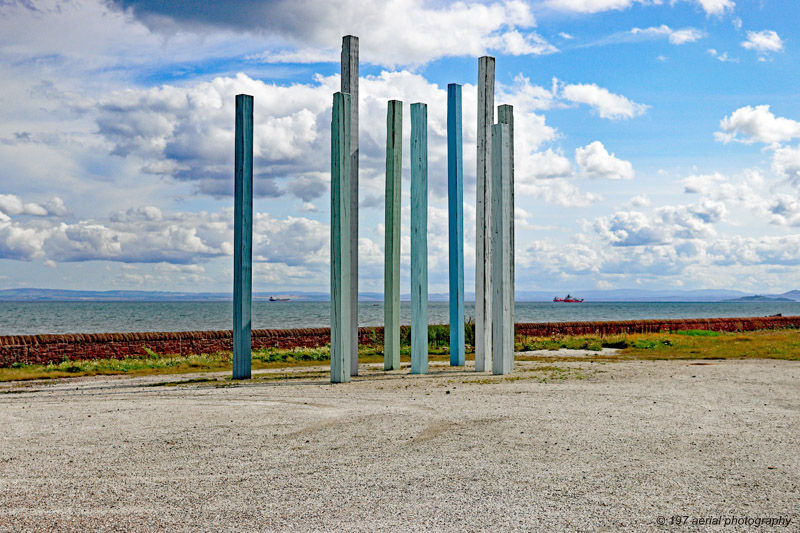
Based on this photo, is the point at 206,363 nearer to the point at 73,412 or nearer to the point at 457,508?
the point at 73,412

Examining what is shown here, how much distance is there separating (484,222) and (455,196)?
0.77 meters

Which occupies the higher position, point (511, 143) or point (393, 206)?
point (511, 143)

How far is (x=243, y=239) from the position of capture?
12445 mm

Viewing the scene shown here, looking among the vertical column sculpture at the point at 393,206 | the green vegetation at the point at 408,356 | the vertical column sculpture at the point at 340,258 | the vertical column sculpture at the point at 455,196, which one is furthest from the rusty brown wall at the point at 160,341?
the vertical column sculpture at the point at 340,258

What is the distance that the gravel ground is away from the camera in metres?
4.70

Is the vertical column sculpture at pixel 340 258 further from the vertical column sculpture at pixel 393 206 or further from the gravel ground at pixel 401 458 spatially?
the vertical column sculpture at pixel 393 206

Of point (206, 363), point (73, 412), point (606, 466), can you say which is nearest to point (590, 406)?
point (606, 466)

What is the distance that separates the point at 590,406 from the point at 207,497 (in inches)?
202

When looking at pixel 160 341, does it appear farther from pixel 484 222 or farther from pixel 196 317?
pixel 196 317

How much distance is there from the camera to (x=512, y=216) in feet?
43.3

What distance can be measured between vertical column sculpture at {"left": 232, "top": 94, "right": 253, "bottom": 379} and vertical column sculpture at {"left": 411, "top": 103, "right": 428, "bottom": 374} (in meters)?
2.91

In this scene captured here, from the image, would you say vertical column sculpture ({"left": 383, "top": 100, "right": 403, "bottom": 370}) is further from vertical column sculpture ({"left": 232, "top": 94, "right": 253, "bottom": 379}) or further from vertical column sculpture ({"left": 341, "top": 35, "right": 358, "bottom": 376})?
vertical column sculpture ({"left": 232, "top": 94, "right": 253, "bottom": 379})

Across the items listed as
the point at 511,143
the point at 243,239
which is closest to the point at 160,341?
the point at 243,239

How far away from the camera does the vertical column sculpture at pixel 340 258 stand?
456 inches
